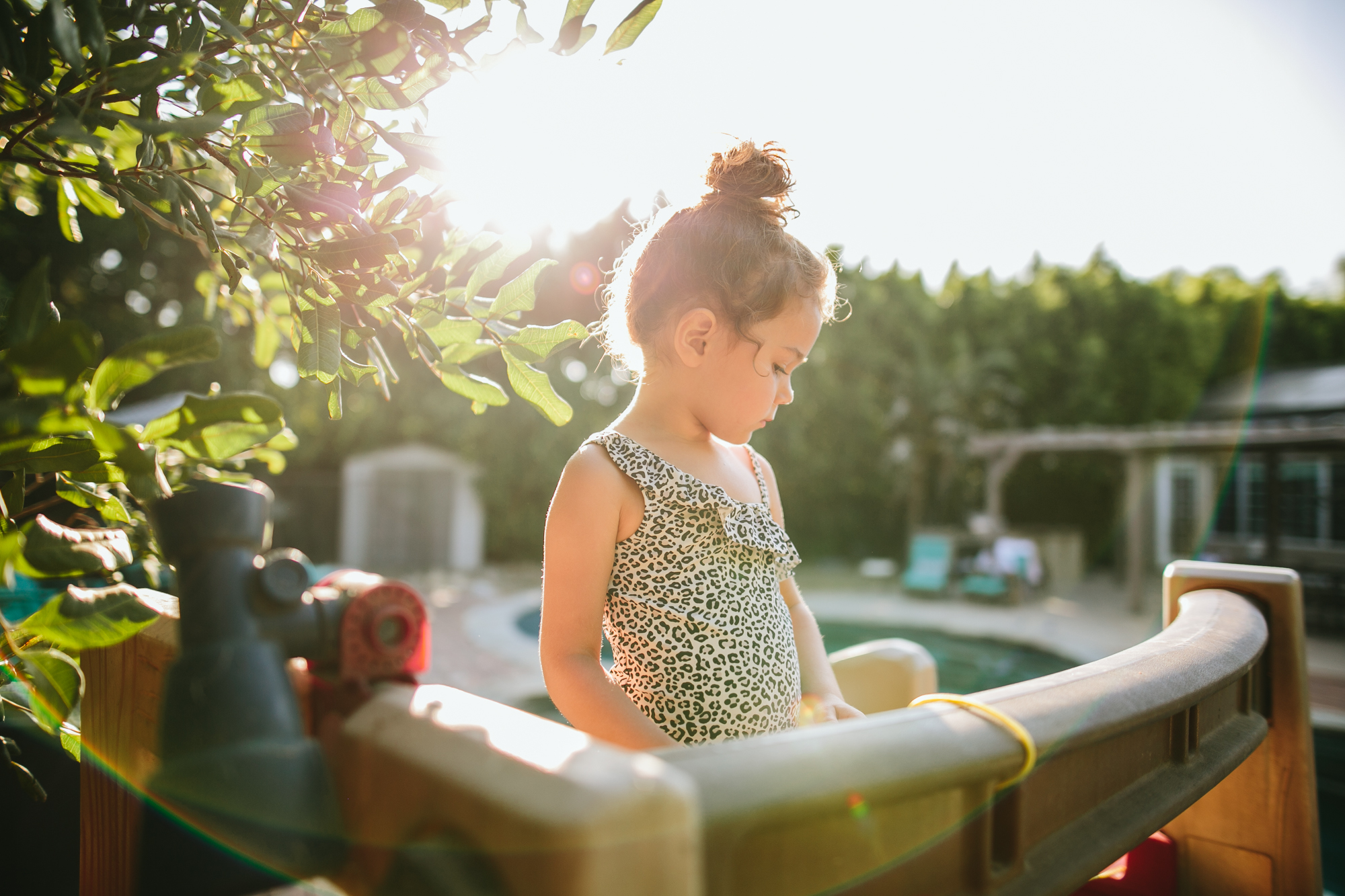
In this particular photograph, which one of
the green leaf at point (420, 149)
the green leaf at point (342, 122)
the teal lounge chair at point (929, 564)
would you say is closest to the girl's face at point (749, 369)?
the green leaf at point (420, 149)

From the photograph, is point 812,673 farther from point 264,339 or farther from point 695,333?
point 264,339

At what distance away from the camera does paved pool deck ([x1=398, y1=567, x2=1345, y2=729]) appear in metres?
7.18

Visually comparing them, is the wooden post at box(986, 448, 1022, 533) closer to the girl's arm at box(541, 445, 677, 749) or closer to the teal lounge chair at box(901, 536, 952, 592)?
the teal lounge chair at box(901, 536, 952, 592)

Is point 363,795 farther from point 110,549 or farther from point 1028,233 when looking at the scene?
point 1028,233

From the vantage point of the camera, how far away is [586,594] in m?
1.24

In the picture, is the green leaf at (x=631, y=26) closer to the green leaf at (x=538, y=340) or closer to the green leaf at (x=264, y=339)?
the green leaf at (x=538, y=340)

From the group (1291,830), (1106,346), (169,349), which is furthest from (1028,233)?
(169,349)

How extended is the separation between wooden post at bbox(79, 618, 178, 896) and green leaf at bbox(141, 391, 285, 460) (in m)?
0.33

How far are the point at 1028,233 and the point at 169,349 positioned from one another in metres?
20.4

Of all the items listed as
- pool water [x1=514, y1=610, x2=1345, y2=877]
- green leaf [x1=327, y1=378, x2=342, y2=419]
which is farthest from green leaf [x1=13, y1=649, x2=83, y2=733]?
pool water [x1=514, y1=610, x2=1345, y2=877]

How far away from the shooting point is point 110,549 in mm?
674

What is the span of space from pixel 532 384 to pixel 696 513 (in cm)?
40

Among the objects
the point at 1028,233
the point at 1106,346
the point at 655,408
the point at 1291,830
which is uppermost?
the point at 1028,233

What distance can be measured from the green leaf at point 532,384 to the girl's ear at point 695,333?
1.07 feet
